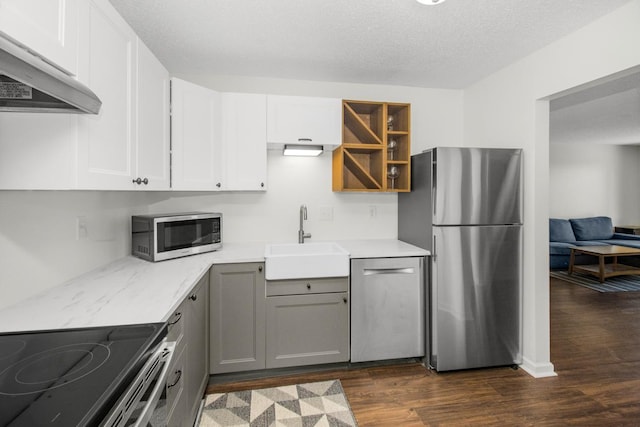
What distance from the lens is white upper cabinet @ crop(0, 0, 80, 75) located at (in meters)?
0.81

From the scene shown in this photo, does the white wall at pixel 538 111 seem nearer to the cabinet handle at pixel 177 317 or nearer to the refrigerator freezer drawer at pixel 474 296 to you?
the refrigerator freezer drawer at pixel 474 296

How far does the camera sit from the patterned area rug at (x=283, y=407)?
184 cm

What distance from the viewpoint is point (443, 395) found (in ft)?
6.91

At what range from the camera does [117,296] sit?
143cm

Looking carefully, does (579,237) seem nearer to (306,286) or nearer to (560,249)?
(560,249)

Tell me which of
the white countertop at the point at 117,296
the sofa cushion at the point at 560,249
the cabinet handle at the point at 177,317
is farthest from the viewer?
the sofa cushion at the point at 560,249

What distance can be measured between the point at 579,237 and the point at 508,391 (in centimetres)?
532

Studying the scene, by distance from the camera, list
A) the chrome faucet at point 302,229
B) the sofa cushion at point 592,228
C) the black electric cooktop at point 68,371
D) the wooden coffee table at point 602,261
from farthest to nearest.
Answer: the sofa cushion at point 592,228, the wooden coffee table at point 602,261, the chrome faucet at point 302,229, the black electric cooktop at point 68,371

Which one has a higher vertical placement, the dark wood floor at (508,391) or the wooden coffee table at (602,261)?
the wooden coffee table at (602,261)

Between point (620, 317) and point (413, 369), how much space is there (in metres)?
2.72

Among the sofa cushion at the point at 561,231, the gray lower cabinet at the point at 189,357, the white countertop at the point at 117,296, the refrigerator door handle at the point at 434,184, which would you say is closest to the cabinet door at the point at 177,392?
the gray lower cabinet at the point at 189,357

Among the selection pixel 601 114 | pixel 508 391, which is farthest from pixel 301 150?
pixel 601 114

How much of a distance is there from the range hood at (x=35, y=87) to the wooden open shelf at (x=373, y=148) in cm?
191

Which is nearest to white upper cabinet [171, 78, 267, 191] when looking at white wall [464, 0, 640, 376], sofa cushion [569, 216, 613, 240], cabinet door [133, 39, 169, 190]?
cabinet door [133, 39, 169, 190]
